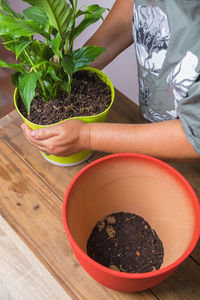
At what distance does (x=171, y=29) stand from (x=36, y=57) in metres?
0.25

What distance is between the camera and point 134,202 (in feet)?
1.90

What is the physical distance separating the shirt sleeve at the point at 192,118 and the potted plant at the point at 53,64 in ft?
0.47

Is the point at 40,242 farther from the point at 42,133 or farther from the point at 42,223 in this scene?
the point at 42,133

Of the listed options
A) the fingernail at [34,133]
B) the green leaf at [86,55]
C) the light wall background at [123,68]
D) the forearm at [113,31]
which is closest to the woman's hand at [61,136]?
the fingernail at [34,133]

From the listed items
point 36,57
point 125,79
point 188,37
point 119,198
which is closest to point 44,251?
point 119,198

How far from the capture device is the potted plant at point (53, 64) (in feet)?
1.56

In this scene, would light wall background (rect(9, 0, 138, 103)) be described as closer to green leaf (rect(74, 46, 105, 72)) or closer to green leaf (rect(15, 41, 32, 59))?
green leaf (rect(74, 46, 105, 72))

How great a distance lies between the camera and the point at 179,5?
546mm

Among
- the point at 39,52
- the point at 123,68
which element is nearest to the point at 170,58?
the point at 39,52

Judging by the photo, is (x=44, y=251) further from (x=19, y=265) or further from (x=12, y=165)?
(x=12, y=165)

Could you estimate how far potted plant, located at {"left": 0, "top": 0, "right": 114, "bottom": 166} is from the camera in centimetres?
47

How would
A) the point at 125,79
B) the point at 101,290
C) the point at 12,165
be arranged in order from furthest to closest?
the point at 125,79 → the point at 12,165 → the point at 101,290

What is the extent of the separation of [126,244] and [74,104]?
276mm

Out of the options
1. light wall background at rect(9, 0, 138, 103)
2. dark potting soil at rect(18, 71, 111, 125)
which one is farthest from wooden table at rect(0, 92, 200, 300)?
light wall background at rect(9, 0, 138, 103)
